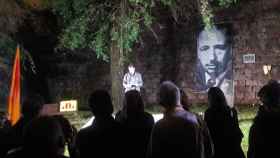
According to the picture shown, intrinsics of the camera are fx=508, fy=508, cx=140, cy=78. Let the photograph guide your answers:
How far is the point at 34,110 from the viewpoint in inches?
191

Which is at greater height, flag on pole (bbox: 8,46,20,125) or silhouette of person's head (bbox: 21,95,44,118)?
silhouette of person's head (bbox: 21,95,44,118)

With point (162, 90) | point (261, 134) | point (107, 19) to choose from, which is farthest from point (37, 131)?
point (107, 19)

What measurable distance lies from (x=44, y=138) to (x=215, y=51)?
515 inches

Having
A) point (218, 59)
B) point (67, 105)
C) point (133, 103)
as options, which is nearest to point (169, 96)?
point (133, 103)

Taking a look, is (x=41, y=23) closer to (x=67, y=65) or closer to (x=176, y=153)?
(x=67, y=65)

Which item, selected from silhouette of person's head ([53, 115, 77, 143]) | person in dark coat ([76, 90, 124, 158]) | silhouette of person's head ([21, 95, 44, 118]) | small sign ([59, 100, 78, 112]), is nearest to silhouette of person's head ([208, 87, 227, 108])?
person in dark coat ([76, 90, 124, 158])

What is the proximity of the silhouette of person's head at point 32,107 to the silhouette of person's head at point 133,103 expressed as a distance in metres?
0.93

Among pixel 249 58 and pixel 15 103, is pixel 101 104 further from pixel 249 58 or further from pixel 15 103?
pixel 249 58

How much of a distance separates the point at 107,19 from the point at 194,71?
413cm

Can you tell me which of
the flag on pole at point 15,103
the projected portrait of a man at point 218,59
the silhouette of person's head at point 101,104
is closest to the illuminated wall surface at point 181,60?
the projected portrait of a man at point 218,59

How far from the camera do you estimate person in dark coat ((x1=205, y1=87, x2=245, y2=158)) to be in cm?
567

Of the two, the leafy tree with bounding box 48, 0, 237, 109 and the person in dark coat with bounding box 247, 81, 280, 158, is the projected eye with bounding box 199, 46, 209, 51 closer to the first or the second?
the leafy tree with bounding box 48, 0, 237, 109

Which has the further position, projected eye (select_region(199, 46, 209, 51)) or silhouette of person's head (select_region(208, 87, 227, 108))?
projected eye (select_region(199, 46, 209, 51))

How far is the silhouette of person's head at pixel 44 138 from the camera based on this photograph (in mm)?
3615
